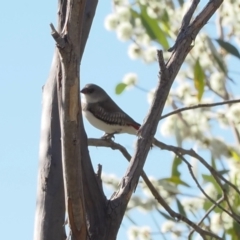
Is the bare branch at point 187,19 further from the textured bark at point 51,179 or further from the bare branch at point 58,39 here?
the bare branch at point 58,39

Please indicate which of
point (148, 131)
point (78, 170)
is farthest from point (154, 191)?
point (78, 170)

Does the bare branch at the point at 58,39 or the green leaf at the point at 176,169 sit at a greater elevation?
the green leaf at the point at 176,169

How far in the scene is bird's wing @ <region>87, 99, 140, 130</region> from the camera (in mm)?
3859

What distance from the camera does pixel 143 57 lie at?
4.01 meters

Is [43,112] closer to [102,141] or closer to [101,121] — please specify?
[102,141]

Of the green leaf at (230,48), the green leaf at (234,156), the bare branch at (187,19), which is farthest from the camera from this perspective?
the green leaf at (234,156)

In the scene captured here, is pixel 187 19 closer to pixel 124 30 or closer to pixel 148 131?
pixel 148 131

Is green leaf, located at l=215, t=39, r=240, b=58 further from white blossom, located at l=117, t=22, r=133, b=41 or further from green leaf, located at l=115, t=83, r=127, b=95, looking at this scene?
white blossom, located at l=117, t=22, r=133, b=41

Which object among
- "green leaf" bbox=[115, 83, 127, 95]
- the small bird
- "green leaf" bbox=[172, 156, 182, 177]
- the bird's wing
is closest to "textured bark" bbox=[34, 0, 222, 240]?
"green leaf" bbox=[172, 156, 182, 177]

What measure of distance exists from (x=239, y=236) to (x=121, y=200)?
1218mm

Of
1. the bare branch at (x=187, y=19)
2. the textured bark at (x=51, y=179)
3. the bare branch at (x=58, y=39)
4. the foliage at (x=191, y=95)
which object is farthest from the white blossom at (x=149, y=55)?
the bare branch at (x=58, y=39)

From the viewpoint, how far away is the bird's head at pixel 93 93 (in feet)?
13.6

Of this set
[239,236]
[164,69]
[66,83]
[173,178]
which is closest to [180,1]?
[173,178]

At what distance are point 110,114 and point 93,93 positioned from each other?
314 millimetres
